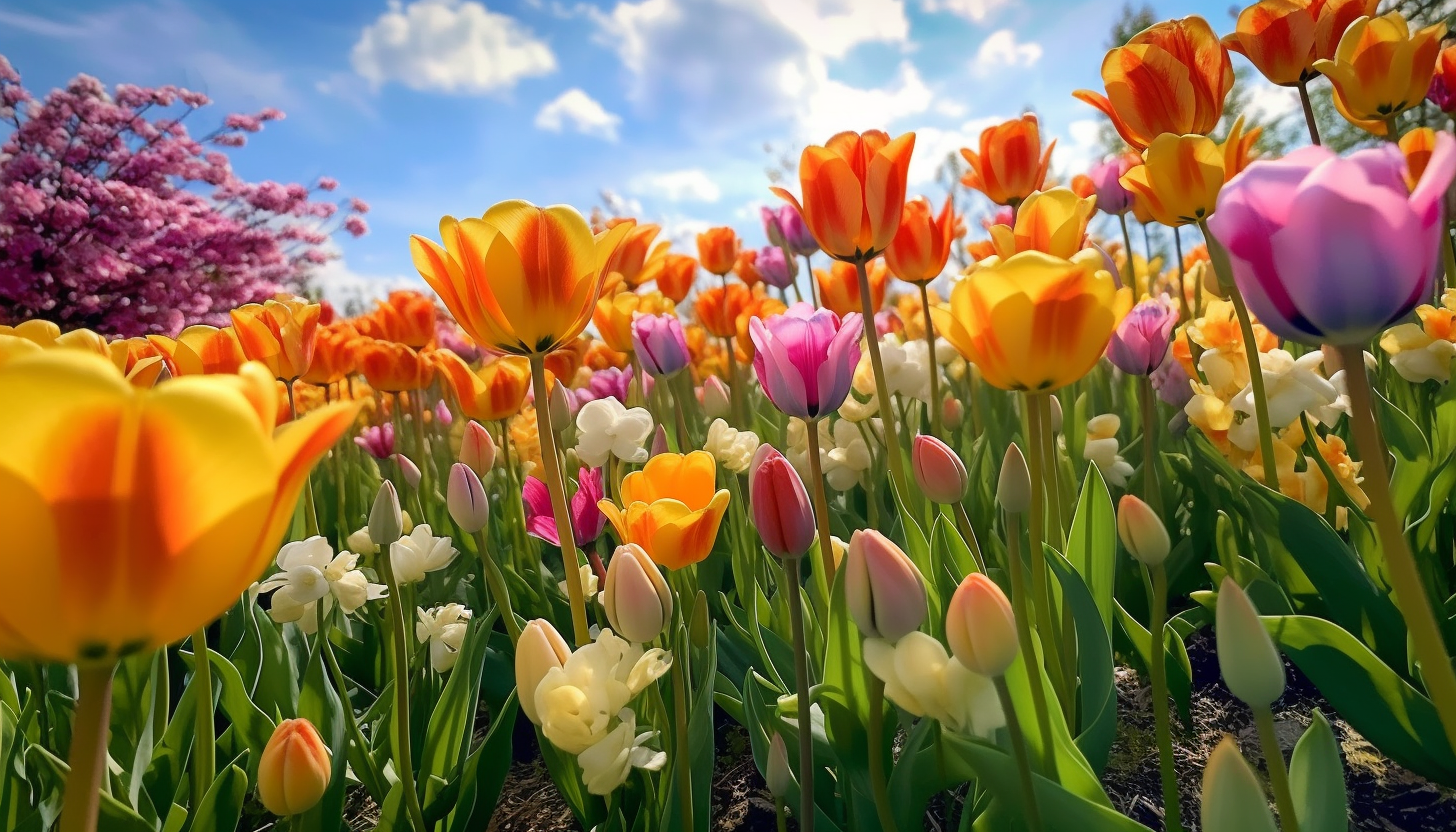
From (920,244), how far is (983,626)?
1182 mm

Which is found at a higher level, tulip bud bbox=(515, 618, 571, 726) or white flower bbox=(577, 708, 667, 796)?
tulip bud bbox=(515, 618, 571, 726)

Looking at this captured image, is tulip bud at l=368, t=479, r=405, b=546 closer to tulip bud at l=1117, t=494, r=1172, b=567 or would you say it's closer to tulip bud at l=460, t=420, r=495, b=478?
tulip bud at l=460, t=420, r=495, b=478

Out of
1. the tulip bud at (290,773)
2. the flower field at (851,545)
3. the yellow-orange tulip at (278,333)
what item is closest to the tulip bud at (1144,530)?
the flower field at (851,545)

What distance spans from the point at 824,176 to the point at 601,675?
87cm

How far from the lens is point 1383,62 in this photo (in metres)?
1.40

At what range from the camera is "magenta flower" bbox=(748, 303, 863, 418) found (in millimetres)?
1000

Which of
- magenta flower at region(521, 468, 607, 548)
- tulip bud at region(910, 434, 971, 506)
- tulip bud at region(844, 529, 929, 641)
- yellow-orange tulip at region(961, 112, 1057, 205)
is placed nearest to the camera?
tulip bud at region(844, 529, 929, 641)

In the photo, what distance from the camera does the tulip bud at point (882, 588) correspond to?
636 millimetres

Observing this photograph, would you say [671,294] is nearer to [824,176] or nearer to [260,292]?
[824,176]

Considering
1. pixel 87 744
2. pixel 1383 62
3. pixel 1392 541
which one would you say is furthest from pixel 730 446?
pixel 1383 62

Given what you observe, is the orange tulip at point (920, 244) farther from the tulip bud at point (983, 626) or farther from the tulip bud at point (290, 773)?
the tulip bud at point (290, 773)

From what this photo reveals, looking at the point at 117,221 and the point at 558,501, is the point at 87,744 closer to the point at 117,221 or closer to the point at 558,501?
the point at 558,501

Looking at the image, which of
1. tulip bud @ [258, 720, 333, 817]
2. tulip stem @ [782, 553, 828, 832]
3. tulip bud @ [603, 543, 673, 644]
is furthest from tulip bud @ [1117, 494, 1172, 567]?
tulip bud @ [258, 720, 333, 817]

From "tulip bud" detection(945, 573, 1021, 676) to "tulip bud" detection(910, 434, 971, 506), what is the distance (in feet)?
1.28
